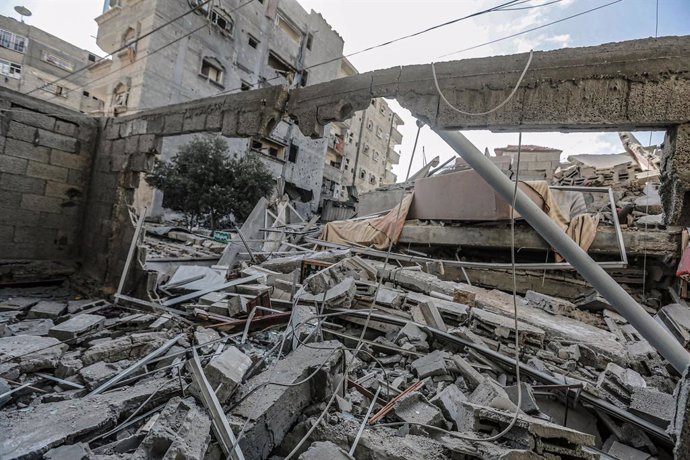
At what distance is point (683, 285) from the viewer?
6.06 metres

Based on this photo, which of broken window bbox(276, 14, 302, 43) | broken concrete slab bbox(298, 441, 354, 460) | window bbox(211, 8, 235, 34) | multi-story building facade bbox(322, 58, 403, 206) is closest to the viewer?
broken concrete slab bbox(298, 441, 354, 460)

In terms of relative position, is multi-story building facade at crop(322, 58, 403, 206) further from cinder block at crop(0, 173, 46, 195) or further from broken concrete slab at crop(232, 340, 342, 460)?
broken concrete slab at crop(232, 340, 342, 460)

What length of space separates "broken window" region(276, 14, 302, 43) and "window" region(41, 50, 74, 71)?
26.8 meters

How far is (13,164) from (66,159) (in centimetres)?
67

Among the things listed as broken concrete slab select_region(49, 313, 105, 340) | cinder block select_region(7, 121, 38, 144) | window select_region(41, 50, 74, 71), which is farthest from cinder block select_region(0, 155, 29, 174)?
window select_region(41, 50, 74, 71)

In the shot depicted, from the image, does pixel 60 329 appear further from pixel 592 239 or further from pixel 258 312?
pixel 592 239

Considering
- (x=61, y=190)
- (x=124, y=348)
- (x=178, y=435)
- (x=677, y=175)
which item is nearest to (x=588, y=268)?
(x=677, y=175)

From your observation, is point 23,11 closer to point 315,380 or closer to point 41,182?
point 41,182

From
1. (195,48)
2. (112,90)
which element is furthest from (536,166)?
(112,90)

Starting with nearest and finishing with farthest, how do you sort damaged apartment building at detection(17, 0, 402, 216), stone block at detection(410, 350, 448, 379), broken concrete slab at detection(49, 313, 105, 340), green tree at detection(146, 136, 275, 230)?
stone block at detection(410, 350, 448, 379), broken concrete slab at detection(49, 313, 105, 340), green tree at detection(146, 136, 275, 230), damaged apartment building at detection(17, 0, 402, 216)

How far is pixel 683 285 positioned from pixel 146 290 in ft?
32.9

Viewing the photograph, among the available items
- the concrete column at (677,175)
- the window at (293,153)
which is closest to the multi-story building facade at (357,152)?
the window at (293,153)

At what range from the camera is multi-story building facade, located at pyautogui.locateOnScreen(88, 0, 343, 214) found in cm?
1695

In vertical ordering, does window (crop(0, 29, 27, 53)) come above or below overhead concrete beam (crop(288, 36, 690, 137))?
above
